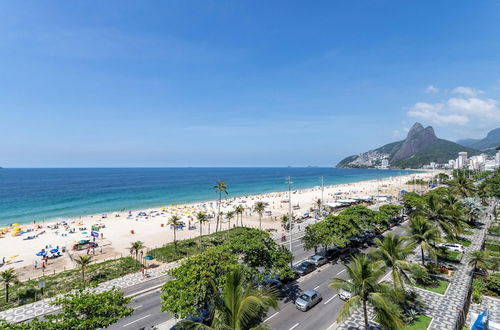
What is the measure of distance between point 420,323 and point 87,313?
23516mm

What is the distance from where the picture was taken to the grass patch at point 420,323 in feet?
60.8

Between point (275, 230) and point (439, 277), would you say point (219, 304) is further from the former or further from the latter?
point (275, 230)

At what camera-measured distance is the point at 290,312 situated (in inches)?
827

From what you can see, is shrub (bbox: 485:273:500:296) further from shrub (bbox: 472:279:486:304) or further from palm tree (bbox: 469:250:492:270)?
palm tree (bbox: 469:250:492:270)

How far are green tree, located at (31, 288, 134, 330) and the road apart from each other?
27.3ft

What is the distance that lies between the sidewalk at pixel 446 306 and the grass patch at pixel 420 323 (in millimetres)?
261

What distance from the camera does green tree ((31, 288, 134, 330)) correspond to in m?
11.5

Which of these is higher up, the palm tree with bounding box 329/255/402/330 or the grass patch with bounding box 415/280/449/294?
the palm tree with bounding box 329/255/402/330

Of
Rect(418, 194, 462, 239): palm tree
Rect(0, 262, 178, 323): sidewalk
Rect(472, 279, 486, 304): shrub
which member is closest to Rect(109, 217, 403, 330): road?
Rect(0, 262, 178, 323): sidewalk

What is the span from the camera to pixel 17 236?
181ft

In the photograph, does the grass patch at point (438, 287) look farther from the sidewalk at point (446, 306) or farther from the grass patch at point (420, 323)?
the grass patch at point (420, 323)

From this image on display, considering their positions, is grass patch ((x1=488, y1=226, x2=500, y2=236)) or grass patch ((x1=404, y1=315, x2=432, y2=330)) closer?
grass patch ((x1=404, y1=315, x2=432, y2=330))

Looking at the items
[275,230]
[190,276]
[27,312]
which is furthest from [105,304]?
[275,230]

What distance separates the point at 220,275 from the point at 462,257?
116 ft
